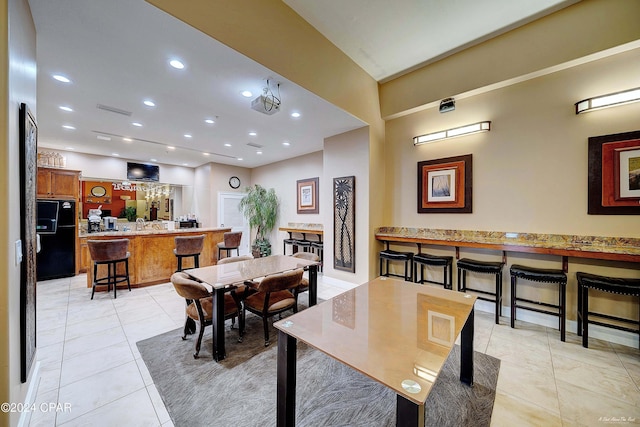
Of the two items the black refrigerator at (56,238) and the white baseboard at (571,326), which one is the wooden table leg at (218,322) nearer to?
the white baseboard at (571,326)

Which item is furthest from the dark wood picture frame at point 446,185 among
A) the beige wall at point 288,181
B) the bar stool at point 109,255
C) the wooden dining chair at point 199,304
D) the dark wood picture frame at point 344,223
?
the bar stool at point 109,255

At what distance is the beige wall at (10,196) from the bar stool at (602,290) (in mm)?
4616

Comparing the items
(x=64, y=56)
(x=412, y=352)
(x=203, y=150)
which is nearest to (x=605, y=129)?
(x=412, y=352)

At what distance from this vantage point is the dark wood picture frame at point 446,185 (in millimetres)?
3750

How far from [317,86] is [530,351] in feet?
12.7

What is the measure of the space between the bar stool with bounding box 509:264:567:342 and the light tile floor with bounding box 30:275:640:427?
0.75 feet

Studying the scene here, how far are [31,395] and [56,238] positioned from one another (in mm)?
4592

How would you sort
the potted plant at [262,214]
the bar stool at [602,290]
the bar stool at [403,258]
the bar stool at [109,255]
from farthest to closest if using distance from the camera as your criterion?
the potted plant at [262,214] < the bar stool at [403,258] < the bar stool at [109,255] < the bar stool at [602,290]

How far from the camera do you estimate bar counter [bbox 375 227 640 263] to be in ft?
8.45

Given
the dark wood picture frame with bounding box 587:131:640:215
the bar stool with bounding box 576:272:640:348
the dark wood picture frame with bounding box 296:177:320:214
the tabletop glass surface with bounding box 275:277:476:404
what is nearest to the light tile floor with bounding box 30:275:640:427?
the bar stool with bounding box 576:272:640:348

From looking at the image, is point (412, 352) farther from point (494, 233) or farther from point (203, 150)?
point (203, 150)

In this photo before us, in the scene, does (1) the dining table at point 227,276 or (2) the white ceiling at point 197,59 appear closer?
Result: (2) the white ceiling at point 197,59

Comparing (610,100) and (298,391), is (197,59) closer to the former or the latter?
(298,391)

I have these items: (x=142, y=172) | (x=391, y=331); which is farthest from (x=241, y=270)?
(x=142, y=172)
